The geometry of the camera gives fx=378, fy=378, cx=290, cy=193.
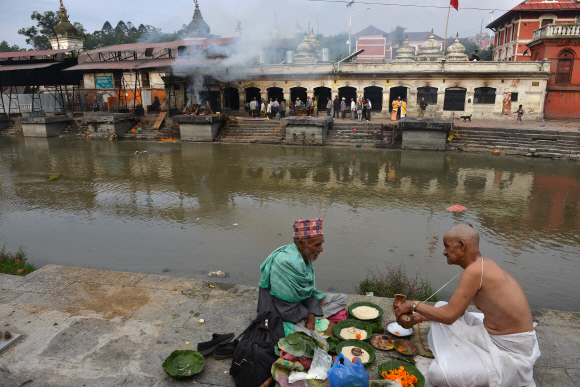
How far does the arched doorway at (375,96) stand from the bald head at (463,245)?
2481 centimetres

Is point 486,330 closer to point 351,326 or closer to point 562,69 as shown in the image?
point 351,326

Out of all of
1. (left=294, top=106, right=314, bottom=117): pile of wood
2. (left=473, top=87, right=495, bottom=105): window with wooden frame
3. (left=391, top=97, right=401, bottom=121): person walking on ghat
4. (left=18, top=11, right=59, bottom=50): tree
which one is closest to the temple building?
(left=18, top=11, right=59, bottom=50): tree

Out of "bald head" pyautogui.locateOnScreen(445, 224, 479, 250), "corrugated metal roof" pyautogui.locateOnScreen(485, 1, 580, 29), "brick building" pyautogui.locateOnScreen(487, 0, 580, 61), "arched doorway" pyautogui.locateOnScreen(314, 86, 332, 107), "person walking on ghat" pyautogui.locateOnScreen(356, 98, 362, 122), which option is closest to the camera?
"bald head" pyautogui.locateOnScreen(445, 224, 479, 250)

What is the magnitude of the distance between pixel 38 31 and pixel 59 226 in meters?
56.2

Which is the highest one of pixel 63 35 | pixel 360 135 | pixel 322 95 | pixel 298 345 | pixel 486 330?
pixel 63 35

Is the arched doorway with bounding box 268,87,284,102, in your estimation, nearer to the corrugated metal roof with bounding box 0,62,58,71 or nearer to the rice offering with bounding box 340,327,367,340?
the corrugated metal roof with bounding box 0,62,58,71

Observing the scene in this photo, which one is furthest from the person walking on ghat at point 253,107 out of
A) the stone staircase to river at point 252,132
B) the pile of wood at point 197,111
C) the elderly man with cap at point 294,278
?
the elderly man with cap at point 294,278

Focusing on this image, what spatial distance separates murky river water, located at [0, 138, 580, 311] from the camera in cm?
608

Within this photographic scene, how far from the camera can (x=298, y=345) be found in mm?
3209

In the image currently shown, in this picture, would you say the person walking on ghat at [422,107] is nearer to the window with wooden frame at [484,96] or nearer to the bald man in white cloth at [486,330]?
the window with wooden frame at [484,96]

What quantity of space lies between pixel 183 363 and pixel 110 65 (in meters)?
28.0

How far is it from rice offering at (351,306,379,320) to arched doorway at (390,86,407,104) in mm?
24297

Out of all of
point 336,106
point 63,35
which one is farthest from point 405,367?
point 63,35

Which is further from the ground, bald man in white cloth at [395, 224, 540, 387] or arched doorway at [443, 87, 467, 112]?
arched doorway at [443, 87, 467, 112]
